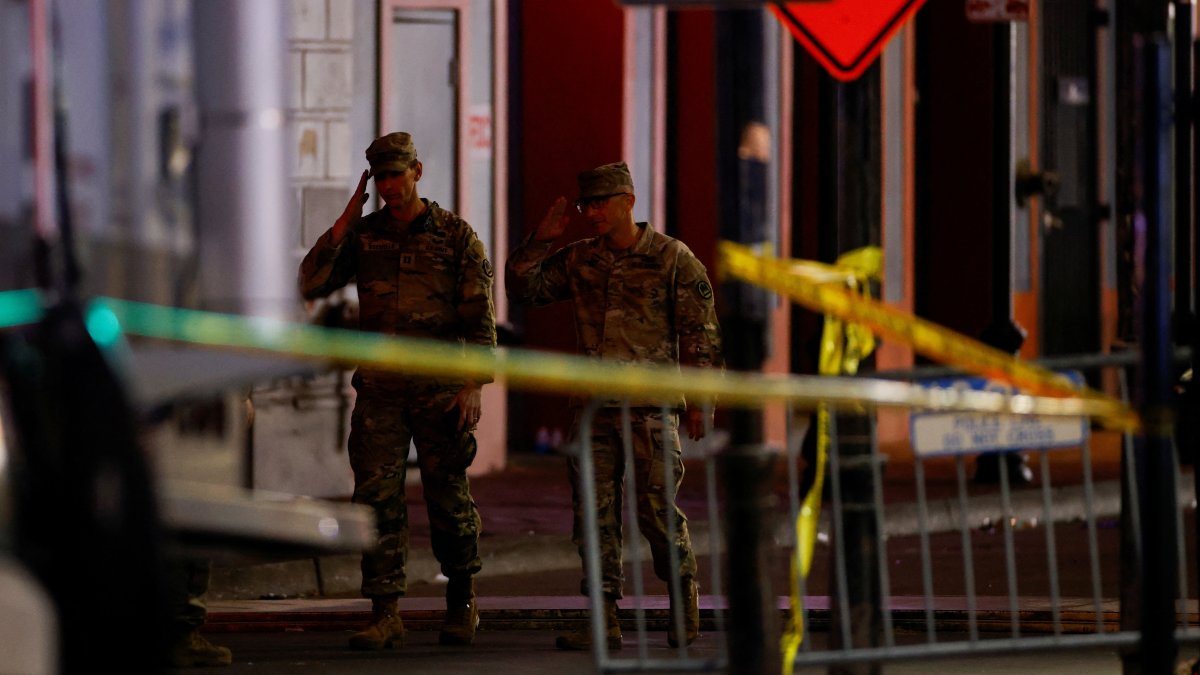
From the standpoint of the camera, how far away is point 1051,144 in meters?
21.9

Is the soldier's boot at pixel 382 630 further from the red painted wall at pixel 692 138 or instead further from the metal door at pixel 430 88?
the red painted wall at pixel 692 138

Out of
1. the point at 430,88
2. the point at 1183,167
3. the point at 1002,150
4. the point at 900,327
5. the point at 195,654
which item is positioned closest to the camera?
the point at 900,327

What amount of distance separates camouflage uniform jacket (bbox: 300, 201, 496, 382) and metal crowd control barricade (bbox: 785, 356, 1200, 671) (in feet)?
5.74

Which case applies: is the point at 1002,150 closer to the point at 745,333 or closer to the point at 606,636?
the point at 606,636

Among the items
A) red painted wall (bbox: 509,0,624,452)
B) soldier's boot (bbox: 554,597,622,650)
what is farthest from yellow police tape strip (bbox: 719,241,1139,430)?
red painted wall (bbox: 509,0,624,452)

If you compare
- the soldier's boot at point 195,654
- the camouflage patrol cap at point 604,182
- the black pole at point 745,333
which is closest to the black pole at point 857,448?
the black pole at point 745,333

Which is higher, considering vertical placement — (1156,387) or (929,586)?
(1156,387)

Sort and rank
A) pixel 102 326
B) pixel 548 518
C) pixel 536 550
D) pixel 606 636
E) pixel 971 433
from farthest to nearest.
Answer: pixel 548 518 < pixel 536 550 < pixel 606 636 < pixel 971 433 < pixel 102 326

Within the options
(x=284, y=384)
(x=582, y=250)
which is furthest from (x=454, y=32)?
(x=582, y=250)

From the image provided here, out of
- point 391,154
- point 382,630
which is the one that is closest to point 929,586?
point 382,630

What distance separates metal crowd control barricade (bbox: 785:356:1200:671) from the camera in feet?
23.6

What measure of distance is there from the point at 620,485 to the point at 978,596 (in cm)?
226

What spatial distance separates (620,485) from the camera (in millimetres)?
10055

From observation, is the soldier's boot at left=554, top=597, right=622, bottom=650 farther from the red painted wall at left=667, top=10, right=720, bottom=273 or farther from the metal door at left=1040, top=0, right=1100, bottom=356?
the metal door at left=1040, top=0, right=1100, bottom=356
